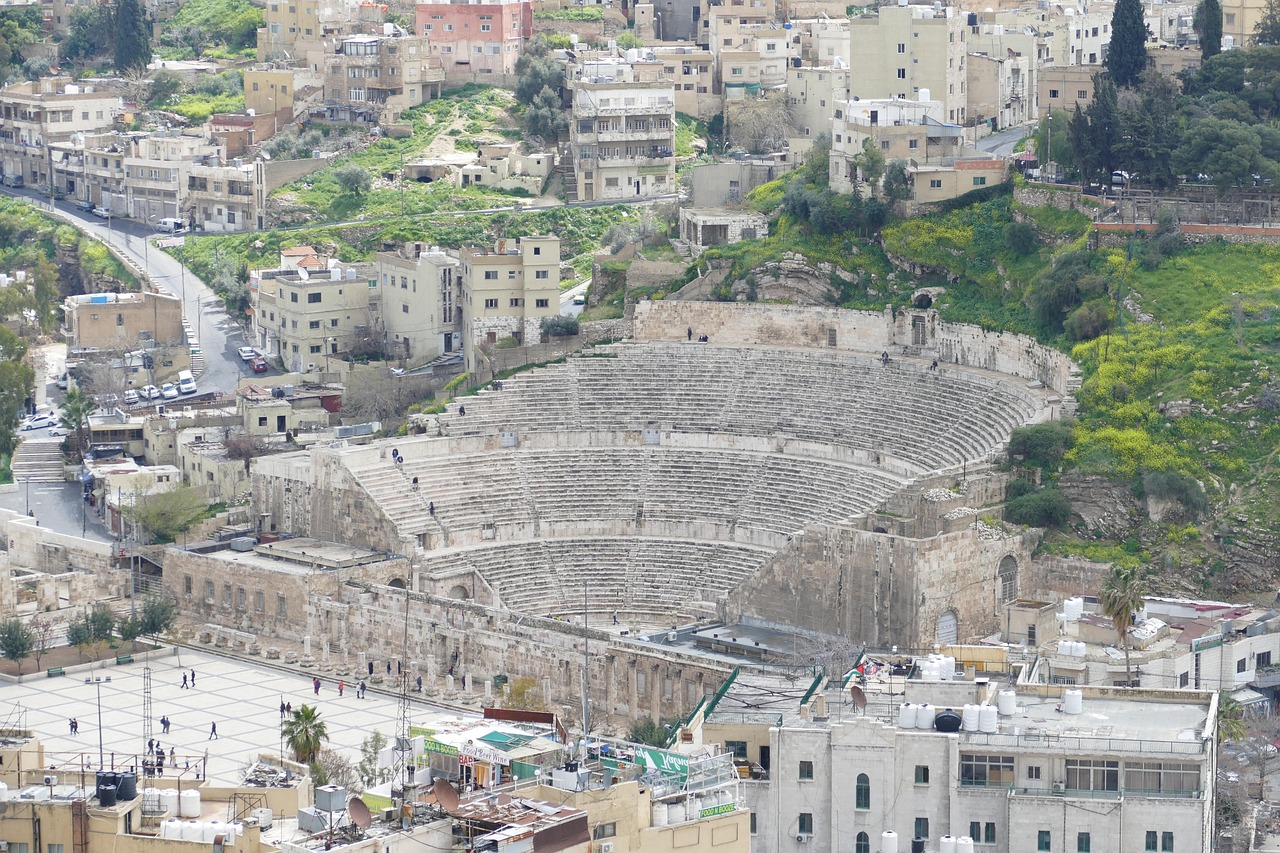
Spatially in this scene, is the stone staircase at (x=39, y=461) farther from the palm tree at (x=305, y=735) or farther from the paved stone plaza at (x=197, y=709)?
the palm tree at (x=305, y=735)

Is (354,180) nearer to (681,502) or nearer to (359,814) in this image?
(681,502)

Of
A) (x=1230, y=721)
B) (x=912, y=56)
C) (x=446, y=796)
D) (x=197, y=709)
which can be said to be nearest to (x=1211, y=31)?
(x=912, y=56)

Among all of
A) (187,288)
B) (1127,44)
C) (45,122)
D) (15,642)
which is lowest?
(15,642)

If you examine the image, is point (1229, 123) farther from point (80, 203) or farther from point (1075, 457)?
point (80, 203)

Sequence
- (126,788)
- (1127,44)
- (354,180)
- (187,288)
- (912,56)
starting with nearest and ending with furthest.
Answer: (126,788), (1127,44), (912,56), (187,288), (354,180)

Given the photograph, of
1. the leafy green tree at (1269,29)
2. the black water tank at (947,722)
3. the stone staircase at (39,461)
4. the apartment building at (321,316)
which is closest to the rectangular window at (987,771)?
the black water tank at (947,722)

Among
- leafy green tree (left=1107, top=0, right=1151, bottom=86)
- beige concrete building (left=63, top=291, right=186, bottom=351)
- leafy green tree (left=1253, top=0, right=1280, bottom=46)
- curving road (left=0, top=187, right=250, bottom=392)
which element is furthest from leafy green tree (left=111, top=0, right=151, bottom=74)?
leafy green tree (left=1253, top=0, right=1280, bottom=46)

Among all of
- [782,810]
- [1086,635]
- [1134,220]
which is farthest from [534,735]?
[1134,220]

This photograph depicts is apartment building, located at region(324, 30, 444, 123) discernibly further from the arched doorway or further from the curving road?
the arched doorway
